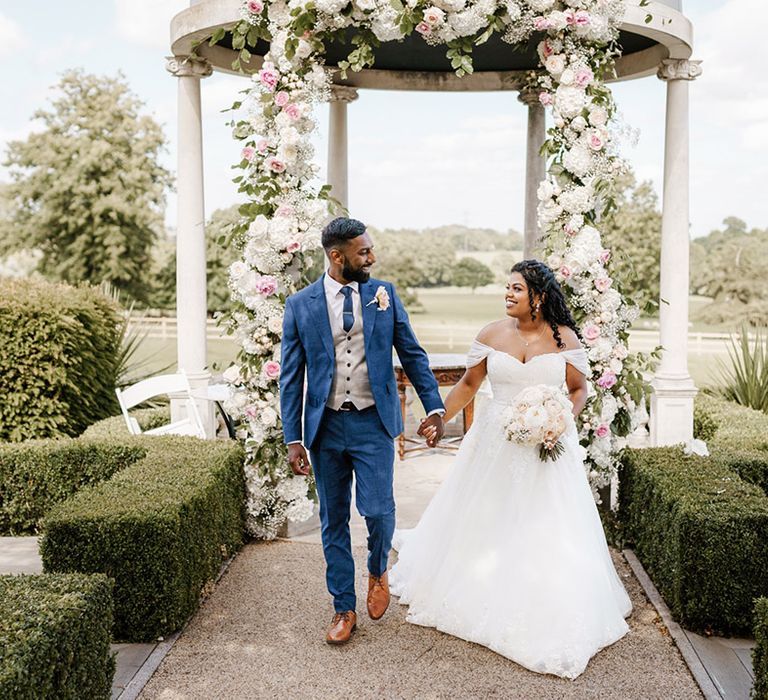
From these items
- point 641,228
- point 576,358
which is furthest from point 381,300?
point 641,228

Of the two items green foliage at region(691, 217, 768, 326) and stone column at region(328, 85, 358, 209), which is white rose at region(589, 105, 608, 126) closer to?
stone column at region(328, 85, 358, 209)

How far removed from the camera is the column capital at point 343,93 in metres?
11.5

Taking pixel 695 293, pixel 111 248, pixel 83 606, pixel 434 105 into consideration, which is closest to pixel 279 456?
pixel 83 606

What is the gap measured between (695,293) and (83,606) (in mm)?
44070

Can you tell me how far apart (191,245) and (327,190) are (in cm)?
298

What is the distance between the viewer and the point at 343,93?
1160 centimetres

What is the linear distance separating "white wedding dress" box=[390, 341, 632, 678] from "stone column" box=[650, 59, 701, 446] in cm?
490

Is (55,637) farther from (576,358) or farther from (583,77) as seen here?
(583,77)

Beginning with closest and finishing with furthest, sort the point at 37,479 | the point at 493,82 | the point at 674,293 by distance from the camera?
1. the point at 37,479
2. the point at 674,293
3. the point at 493,82

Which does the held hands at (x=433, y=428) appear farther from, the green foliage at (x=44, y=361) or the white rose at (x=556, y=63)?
the green foliage at (x=44, y=361)

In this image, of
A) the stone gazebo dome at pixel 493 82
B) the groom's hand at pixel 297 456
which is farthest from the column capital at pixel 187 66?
the groom's hand at pixel 297 456

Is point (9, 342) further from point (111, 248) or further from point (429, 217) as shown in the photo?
point (429, 217)

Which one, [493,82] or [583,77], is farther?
[493,82]

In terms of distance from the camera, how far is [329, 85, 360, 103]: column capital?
11.5 m
